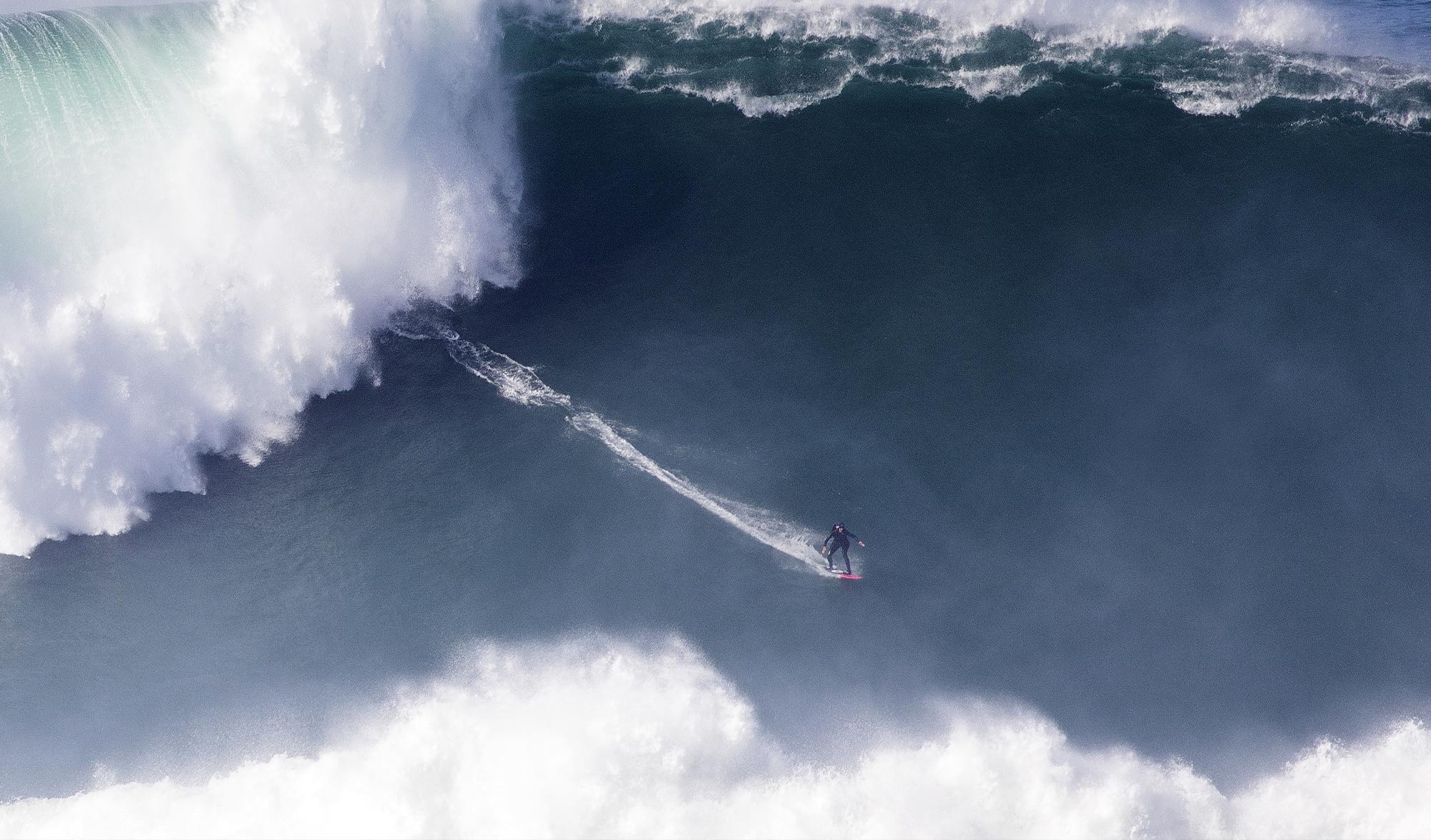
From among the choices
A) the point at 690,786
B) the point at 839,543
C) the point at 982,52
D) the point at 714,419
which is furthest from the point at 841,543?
the point at 982,52

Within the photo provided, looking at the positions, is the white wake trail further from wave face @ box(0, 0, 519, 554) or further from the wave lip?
the wave lip

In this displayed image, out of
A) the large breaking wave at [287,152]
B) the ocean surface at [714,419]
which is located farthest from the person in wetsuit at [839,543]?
the large breaking wave at [287,152]

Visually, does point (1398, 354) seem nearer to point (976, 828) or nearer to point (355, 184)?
point (976, 828)

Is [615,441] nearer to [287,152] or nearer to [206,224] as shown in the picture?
[287,152]

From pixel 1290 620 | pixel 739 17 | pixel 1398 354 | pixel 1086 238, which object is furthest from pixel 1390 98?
pixel 739 17

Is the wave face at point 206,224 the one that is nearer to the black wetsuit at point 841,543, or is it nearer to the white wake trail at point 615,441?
the white wake trail at point 615,441

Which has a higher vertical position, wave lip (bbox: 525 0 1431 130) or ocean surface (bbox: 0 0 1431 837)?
wave lip (bbox: 525 0 1431 130)

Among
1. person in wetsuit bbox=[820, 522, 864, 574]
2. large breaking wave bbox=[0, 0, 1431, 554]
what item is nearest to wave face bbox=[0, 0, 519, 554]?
large breaking wave bbox=[0, 0, 1431, 554]
